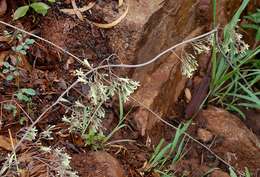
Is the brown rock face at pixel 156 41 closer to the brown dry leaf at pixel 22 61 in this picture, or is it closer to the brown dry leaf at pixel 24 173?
the brown dry leaf at pixel 22 61

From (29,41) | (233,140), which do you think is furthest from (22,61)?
(233,140)

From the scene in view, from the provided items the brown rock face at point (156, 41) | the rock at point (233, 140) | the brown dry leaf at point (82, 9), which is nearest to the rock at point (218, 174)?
the rock at point (233, 140)

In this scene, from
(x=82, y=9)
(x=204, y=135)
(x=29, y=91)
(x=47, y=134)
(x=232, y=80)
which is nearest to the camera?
(x=47, y=134)

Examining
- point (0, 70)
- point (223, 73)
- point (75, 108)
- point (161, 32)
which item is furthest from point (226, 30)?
point (0, 70)

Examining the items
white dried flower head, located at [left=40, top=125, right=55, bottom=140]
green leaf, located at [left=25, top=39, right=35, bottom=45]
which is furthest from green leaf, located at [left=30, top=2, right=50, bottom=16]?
white dried flower head, located at [left=40, top=125, right=55, bottom=140]

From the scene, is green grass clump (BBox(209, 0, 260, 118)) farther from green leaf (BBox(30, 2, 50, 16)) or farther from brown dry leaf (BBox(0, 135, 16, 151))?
brown dry leaf (BBox(0, 135, 16, 151))

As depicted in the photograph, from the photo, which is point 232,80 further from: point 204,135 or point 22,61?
point 22,61
